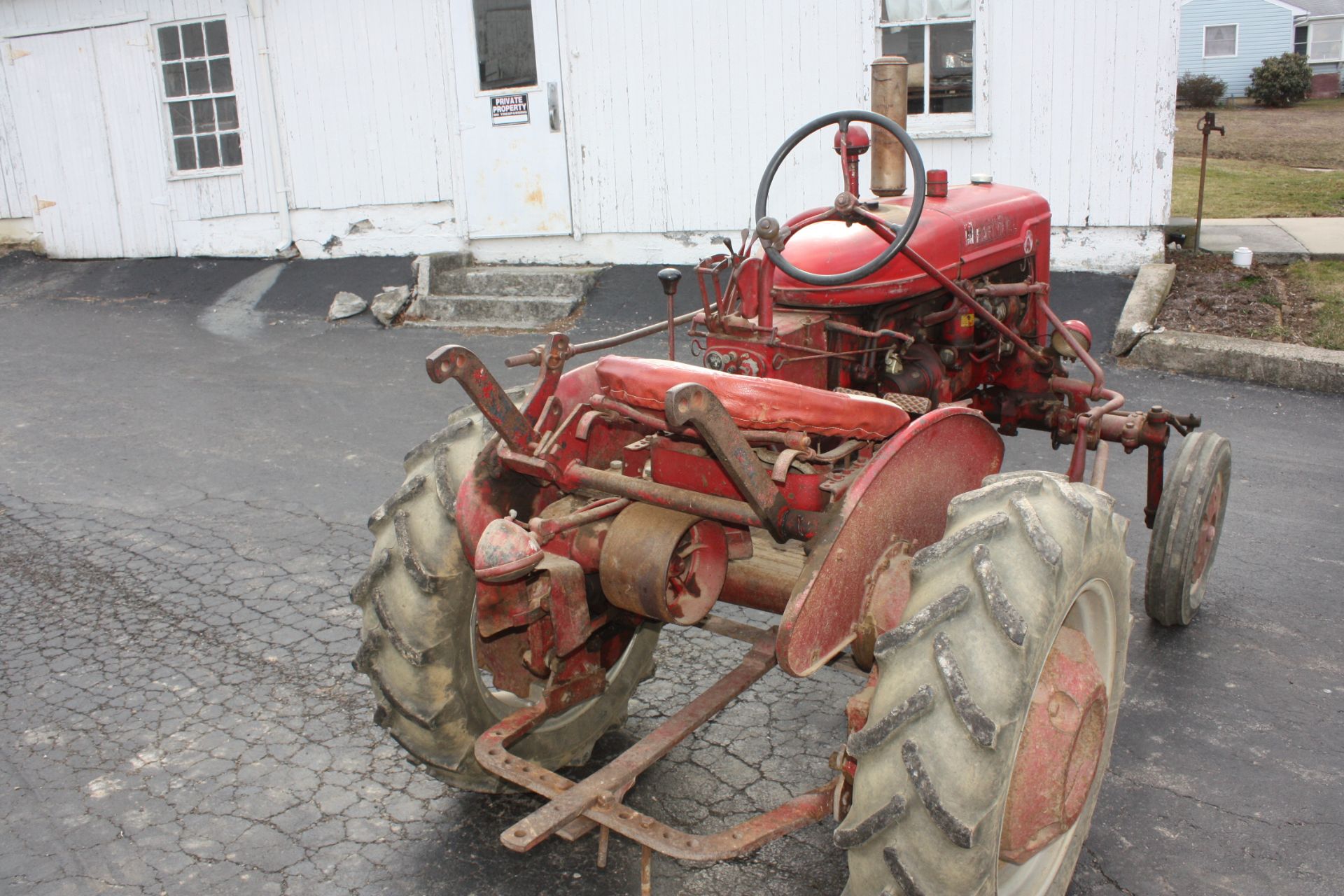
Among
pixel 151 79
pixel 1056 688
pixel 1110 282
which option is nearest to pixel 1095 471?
pixel 1056 688

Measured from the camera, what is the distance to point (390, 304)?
1018 cm

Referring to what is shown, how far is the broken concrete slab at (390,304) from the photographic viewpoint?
10070 millimetres

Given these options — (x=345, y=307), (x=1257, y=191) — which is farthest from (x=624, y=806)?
(x=1257, y=191)

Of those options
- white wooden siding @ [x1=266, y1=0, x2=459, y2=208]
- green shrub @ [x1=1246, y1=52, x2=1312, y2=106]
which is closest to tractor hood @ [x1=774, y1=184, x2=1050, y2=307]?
white wooden siding @ [x1=266, y1=0, x2=459, y2=208]

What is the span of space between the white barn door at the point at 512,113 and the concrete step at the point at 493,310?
1.05 meters

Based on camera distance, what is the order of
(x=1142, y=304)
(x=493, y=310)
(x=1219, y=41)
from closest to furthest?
(x=1142, y=304) → (x=493, y=310) → (x=1219, y=41)

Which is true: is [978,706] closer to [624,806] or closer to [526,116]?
[624,806]

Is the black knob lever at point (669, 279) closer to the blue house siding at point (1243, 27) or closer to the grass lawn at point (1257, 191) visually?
the grass lawn at point (1257, 191)

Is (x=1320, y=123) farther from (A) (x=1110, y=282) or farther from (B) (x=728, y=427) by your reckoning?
→ (B) (x=728, y=427)

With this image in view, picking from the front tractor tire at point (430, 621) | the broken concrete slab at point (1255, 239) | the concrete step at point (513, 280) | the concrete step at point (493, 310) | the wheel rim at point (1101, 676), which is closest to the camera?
the wheel rim at point (1101, 676)

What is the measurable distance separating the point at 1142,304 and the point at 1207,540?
4.28 meters

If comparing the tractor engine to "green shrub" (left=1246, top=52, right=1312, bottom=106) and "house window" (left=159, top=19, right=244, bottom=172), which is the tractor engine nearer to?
"house window" (left=159, top=19, right=244, bottom=172)

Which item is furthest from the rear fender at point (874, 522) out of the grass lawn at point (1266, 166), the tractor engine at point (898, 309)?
the grass lawn at point (1266, 166)

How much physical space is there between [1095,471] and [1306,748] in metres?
1.06
